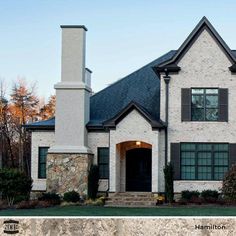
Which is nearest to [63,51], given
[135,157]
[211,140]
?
[135,157]

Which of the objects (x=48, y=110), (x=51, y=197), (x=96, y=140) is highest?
(x=48, y=110)

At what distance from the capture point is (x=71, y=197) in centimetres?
2464

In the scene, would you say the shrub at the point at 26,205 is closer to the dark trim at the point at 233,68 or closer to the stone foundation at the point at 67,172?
the stone foundation at the point at 67,172

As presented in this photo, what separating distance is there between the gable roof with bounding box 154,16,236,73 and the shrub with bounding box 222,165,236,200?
517cm

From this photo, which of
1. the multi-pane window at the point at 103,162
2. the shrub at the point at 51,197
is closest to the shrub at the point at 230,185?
the multi-pane window at the point at 103,162

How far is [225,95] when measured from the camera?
25.2m

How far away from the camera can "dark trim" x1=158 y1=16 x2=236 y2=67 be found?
Result: 25281mm

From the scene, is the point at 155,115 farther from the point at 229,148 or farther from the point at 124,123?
the point at 229,148

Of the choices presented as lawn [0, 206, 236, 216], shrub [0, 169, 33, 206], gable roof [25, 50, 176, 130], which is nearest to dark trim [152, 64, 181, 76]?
gable roof [25, 50, 176, 130]

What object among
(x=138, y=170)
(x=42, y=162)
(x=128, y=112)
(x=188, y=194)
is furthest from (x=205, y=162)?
(x=42, y=162)

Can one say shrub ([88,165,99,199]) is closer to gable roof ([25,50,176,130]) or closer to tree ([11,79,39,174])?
gable roof ([25,50,176,130])

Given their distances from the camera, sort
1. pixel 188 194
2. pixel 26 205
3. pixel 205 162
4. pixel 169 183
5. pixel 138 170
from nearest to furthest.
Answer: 1. pixel 26 205
2. pixel 169 183
3. pixel 188 194
4. pixel 205 162
5. pixel 138 170

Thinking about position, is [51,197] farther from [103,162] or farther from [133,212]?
[133,212]

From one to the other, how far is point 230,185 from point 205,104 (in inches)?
164
